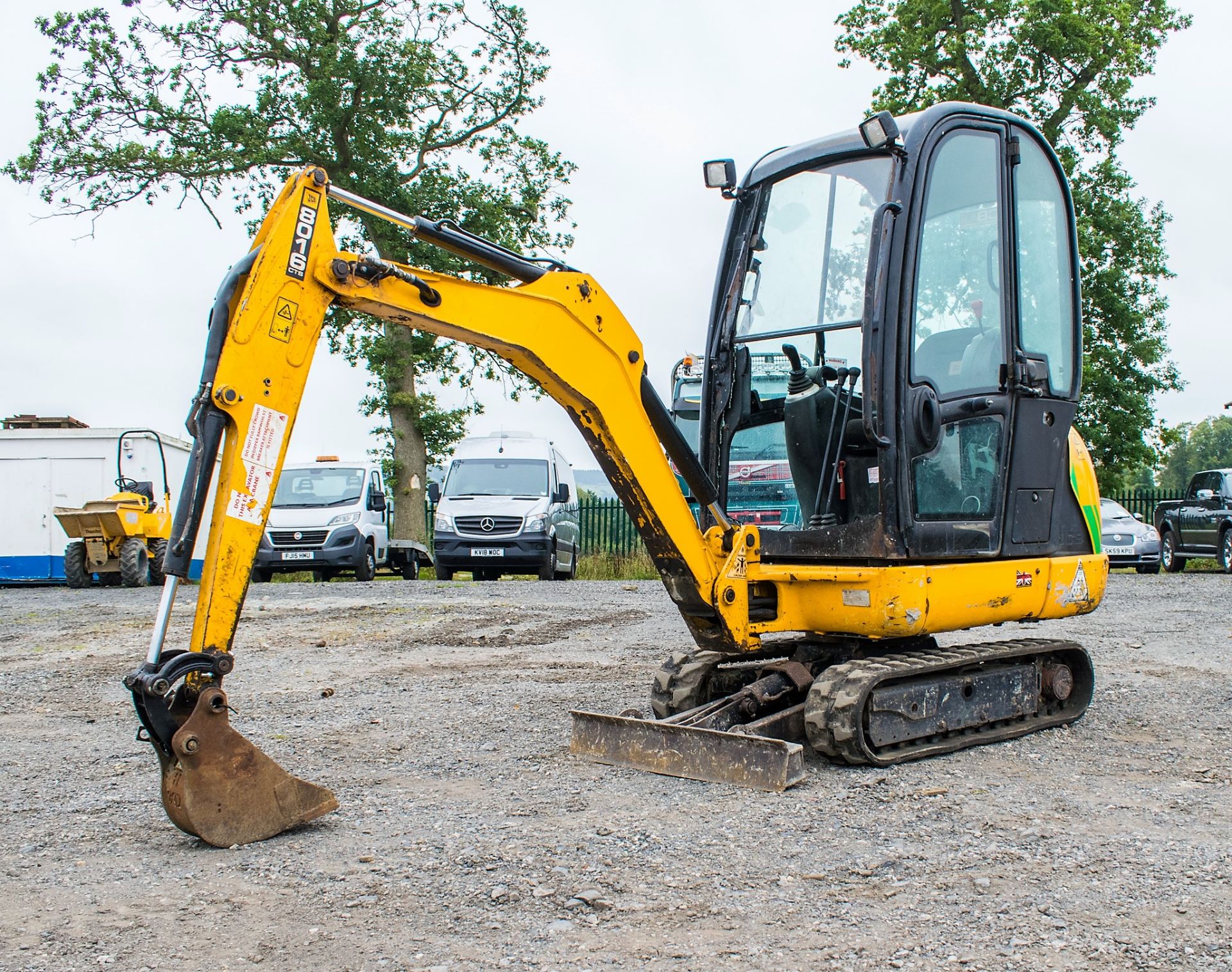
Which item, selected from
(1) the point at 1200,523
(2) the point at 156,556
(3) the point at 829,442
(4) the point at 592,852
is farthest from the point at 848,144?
(1) the point at 1200,523

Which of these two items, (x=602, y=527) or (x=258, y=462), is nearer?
(x=258, y=462)

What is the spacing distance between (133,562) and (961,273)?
633 inches

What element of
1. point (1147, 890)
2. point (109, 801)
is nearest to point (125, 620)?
point (109, 801)

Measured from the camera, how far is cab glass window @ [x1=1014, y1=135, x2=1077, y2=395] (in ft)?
20.0

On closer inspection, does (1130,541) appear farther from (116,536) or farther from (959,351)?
(116,536)

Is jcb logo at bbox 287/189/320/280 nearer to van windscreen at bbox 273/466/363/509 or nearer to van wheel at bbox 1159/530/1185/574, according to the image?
van windscreen at bbox 273/466/363/509

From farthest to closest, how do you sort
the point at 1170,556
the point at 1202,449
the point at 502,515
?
the point at 1202,449 < the point at 1170,556 < the point at 502,515

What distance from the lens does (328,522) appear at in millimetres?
18828

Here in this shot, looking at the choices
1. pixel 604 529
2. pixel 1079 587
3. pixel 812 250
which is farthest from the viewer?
pixel 604 529

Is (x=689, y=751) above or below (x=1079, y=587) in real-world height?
below

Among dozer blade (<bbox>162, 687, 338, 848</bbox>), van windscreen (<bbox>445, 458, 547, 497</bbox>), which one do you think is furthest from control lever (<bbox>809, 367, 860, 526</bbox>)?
van windscreen (<bbox>445, 458, 547, 497</bbox>)

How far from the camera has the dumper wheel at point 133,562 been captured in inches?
734

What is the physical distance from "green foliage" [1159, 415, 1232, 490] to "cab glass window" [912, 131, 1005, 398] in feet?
269

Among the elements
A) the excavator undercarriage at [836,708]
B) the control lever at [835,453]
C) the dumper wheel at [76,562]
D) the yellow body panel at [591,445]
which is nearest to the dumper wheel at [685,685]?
the excavator undercarriage at [836,708]
